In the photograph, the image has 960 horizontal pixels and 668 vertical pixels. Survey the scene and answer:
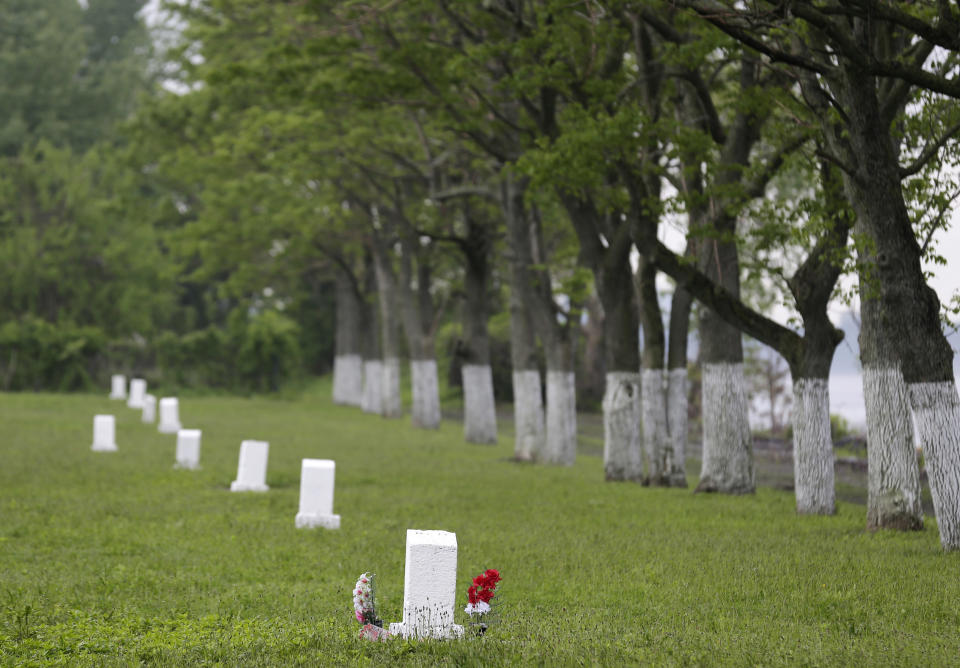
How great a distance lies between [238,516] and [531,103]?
11.3m

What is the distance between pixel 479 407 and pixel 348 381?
68.0 feet

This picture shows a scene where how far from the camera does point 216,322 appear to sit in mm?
75000

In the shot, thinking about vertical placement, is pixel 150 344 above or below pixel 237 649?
above

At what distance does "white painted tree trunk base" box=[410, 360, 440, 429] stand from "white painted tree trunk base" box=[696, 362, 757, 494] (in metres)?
20.7

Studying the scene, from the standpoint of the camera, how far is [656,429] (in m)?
20.9

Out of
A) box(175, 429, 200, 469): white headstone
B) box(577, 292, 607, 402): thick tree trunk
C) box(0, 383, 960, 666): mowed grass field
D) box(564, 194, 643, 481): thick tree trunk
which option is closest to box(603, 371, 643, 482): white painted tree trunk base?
box(564, 194, 643, 481): thick tree trunk

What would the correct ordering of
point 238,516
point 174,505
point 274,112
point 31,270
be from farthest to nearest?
point 31,270, point 274,112, point 174,505, point 238,516

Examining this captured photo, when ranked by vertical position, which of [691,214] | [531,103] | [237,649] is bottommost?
[237,649]

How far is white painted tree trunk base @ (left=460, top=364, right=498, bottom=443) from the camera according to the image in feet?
109

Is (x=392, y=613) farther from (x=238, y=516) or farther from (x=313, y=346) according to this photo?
(x=313, y=346)

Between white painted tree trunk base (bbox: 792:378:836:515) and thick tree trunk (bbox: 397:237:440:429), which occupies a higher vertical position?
thick tree trunk (bbox: 397:237:440:429)

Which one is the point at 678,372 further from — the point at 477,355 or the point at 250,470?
the point at 477,355

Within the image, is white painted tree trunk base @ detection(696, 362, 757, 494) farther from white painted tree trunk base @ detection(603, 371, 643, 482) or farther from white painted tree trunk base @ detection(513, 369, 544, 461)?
white painted tree trunk base @ detection(513, 369, 544, 461)

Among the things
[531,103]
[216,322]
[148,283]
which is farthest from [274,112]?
[216,322]
